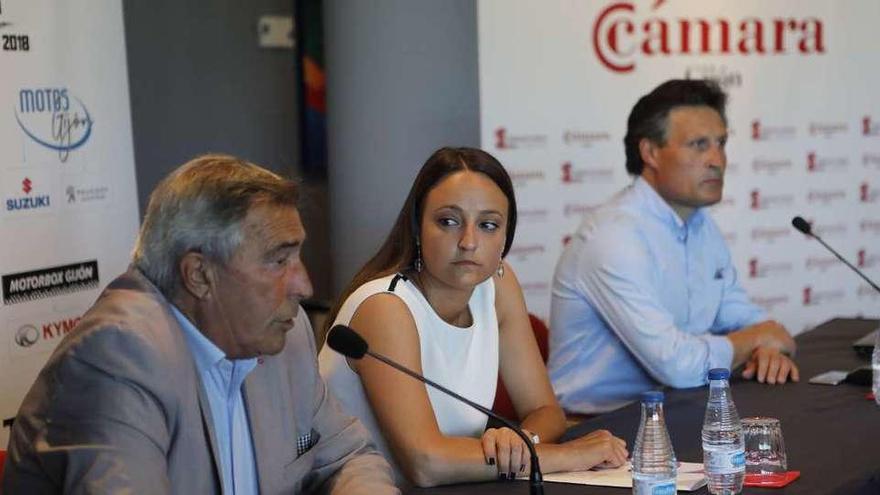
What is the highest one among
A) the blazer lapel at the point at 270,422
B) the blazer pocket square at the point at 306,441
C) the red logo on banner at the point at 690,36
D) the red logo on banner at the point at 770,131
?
the red logo on banner at the point at 690,36

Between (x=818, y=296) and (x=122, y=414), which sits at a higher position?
(x=122, y=414)

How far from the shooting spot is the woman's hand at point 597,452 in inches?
94.5

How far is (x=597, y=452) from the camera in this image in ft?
7.89

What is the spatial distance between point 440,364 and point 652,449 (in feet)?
2.37

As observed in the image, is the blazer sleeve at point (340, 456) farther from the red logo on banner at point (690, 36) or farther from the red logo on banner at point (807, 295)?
the red logo on banner at point (807, 295)

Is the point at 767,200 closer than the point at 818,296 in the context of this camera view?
Yes

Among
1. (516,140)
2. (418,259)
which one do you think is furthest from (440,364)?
(516,140)

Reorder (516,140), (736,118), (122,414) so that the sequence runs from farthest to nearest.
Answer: (736,118) < (516,140) < (122,414)

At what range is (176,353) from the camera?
6.42 feet

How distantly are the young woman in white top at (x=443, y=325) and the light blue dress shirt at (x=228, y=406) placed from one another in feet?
1.30

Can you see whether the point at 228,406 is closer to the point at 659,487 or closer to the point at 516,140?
the point at 659,487

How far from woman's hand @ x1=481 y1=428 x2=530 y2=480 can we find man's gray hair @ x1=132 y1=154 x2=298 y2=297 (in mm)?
672

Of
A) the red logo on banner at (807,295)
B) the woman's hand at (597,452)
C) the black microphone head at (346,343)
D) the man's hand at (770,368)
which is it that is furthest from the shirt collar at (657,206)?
the red logo on banner at (807,295)

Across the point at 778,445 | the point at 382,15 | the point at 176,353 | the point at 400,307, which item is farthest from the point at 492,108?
the point at 176,353
